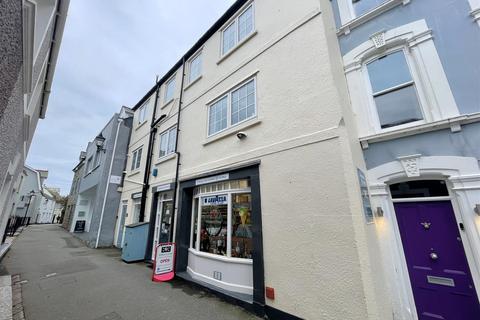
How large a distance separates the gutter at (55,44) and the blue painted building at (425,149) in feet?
20.3

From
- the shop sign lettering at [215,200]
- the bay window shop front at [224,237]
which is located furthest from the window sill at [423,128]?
the shop sign lettering at [215,200]

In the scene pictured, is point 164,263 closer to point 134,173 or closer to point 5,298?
point 5,298

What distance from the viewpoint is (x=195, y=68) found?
27.9 ft

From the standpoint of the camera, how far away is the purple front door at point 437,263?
3.43 m

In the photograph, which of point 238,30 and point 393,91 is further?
point 238,30

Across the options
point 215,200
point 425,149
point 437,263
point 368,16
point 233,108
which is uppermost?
point 368,16

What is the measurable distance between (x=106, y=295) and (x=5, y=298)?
1987 millimetres

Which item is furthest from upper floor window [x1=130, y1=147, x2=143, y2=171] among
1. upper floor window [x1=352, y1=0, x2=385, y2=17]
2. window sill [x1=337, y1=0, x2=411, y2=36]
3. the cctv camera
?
upper floor window [x1=352, y1=0, x2=385, y2=17]

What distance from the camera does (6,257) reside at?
27.7ft

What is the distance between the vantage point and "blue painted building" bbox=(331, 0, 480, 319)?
11.5 ft

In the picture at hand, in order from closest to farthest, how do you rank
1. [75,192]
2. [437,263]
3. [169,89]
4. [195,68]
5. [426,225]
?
[437,263] < [426,225] < [195,68] < [169,89] < [75,192]

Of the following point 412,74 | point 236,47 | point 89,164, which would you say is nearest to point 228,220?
point 236,47

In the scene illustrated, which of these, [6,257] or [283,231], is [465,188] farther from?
[6,257]

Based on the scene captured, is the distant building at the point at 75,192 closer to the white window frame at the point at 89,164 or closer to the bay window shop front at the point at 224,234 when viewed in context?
the white window frame at the point at 89,164
